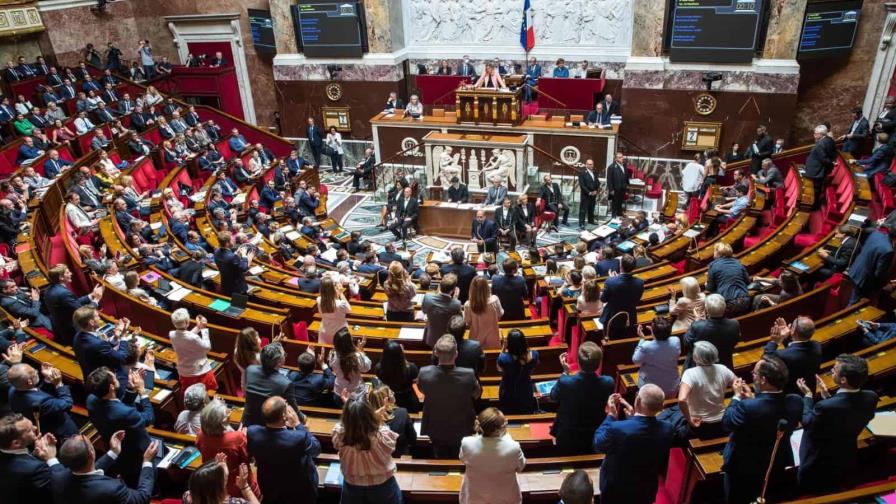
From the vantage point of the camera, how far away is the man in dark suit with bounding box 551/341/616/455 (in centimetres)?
384

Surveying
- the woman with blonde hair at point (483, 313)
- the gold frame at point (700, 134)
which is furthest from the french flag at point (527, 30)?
the woman with blonde hair at point (483, 313)

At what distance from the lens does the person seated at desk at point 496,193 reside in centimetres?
1205

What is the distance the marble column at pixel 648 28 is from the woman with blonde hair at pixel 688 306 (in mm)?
10256

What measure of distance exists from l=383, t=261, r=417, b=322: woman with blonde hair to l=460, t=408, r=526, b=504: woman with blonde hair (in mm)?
2861

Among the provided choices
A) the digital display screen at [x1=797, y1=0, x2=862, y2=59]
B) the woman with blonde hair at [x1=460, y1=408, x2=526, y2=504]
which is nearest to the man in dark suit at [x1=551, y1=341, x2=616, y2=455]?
the woman with blonde hair at [x1=460, y1=408, x2=526, y2=504]

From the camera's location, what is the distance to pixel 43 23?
16125mm

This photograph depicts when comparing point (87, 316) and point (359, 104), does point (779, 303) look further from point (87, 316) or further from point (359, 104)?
point (359, 104)

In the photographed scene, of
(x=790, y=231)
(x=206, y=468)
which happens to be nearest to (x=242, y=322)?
(x=206, y=468)

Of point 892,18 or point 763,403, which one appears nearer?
point 763,403

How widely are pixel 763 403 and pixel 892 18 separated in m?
13.2

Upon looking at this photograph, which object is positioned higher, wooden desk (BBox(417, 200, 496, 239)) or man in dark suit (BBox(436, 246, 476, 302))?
man in dark suit (BBox(436, 246, 476, 302))

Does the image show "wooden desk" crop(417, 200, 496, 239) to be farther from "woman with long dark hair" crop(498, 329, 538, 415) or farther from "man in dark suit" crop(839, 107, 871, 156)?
"woman with long dark hair" crop(498, 329, 538, 415)

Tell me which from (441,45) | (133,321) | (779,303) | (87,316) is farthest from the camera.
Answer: (441,45)

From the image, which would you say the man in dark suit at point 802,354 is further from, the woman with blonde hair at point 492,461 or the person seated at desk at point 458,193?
the person seated at desk at point 458,193
